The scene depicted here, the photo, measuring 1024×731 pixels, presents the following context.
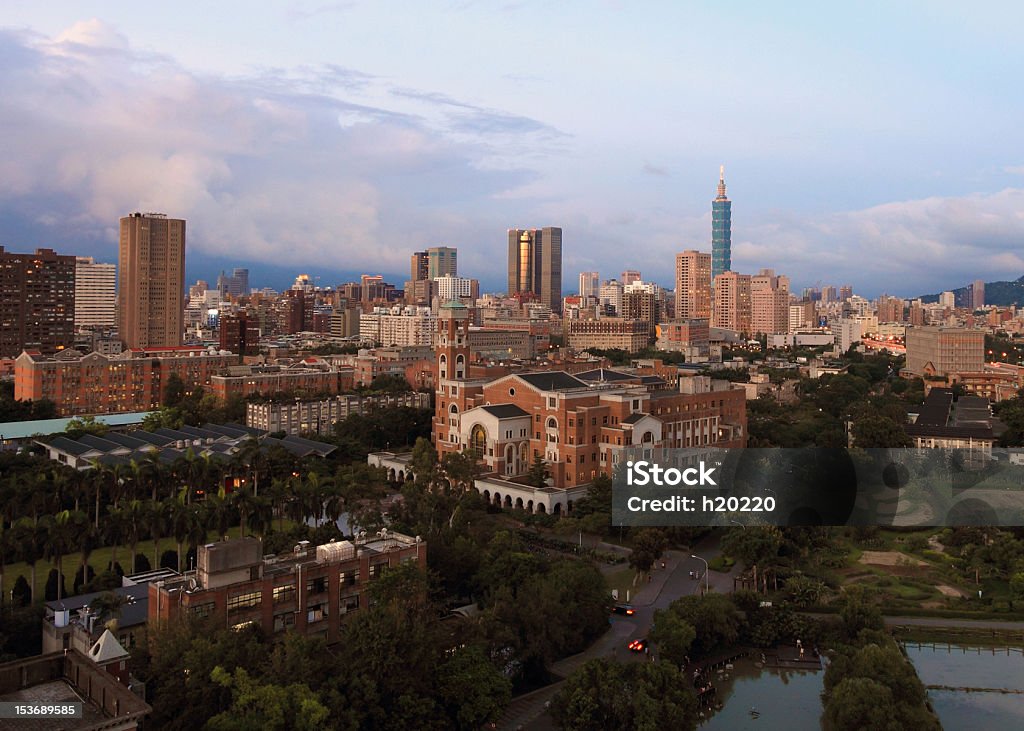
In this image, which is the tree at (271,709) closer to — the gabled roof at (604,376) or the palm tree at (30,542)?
the palm tree at (30,542)

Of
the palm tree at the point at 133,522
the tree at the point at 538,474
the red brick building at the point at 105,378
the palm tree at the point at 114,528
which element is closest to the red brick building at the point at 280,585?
the palm tree at the point at 133,522

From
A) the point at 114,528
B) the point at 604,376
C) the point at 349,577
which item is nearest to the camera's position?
the point at 349,577

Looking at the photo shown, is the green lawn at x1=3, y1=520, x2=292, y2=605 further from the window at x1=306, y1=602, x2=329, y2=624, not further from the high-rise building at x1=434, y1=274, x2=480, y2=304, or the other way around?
the high-rise building at x1=434, y1=274, x2=480, y2=304

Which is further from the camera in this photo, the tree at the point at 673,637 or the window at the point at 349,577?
the window at the point at 349,577

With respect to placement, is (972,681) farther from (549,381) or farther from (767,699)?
(549,381)

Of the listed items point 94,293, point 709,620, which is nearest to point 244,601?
point 709,620

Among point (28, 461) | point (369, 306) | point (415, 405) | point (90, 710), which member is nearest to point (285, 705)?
point (90, 710)
